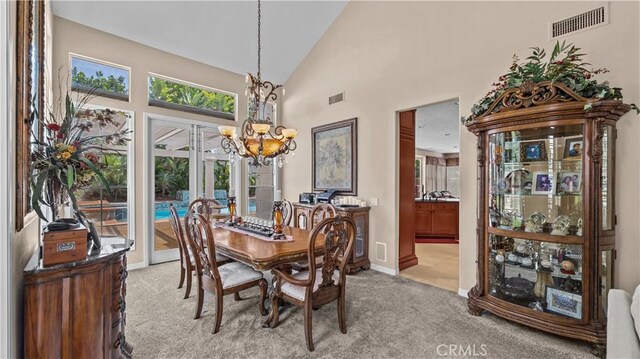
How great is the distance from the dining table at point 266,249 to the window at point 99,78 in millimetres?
2821

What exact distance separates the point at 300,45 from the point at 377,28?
159 cm

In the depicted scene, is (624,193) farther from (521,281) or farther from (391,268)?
(391,268)

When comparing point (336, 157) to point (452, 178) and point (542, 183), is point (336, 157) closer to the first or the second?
point (542, 183)

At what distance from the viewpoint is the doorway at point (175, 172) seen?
456cm

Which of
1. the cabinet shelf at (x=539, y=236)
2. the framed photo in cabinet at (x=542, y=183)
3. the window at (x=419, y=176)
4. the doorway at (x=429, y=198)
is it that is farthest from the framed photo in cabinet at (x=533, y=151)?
the window at (x=419, y=176)

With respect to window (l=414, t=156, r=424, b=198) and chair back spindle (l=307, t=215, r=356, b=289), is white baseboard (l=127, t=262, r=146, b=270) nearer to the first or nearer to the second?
chair back spindle (l=307, t=215, r=356, b=289)

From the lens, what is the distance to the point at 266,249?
2.49 m

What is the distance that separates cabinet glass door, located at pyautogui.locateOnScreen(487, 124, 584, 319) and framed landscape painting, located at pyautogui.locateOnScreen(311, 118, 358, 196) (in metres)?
2.12

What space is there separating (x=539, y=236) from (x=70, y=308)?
347 centimetres

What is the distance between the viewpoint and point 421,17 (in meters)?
3.77

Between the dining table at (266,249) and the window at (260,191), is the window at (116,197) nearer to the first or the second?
the window at (260,191)

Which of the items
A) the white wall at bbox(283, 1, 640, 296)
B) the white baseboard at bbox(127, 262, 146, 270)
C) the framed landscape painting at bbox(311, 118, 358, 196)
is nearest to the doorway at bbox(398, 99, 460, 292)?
the white wall at bbox(283, 1, 640, 296)

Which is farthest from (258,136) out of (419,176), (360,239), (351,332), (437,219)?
(419,176)

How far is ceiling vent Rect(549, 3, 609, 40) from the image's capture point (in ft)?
8.26
